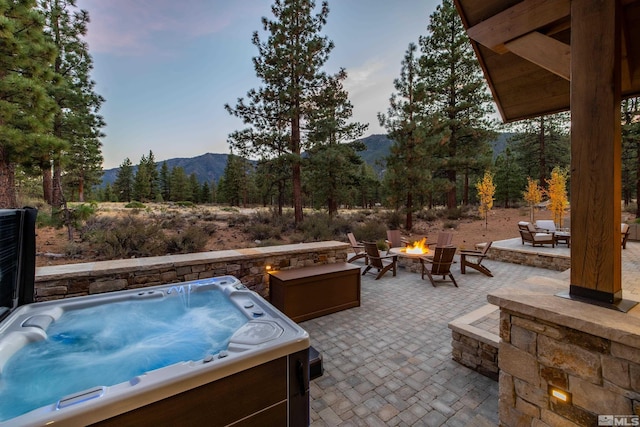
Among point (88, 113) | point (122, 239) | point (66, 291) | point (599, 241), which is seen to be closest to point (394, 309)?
point (599, 241)

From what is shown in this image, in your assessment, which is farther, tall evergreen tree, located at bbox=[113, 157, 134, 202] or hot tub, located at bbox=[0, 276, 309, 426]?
tall evergreen tree, located at bbox=[113, 157, 134, 202]

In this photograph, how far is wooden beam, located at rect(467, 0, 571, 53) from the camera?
7.02ft

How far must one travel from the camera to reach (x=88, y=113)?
1409 cm

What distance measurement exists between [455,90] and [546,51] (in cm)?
1603

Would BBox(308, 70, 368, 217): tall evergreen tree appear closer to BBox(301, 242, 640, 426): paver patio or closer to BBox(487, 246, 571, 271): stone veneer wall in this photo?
BBox(487, 246, 571, 271): stone veneer wall

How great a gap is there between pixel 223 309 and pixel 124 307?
1.14 metres

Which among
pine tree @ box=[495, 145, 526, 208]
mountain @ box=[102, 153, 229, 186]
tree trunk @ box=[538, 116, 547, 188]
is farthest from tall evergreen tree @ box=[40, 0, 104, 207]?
mountain @ box=[102, 153, 229, 186]

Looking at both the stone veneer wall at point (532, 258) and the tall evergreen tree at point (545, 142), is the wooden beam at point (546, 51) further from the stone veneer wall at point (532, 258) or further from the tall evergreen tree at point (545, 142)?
the tall evergreen tree at point (545, 142)

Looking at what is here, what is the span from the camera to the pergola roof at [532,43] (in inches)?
87.4

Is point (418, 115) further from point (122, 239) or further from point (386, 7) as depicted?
point (122, 239)

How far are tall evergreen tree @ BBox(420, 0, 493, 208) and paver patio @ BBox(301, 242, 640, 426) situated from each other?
11.4 m

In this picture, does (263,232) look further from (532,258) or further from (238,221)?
(532,258)

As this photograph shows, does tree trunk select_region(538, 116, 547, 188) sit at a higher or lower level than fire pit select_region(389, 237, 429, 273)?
higher

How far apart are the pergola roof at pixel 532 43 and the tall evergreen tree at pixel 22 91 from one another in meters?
7.57
